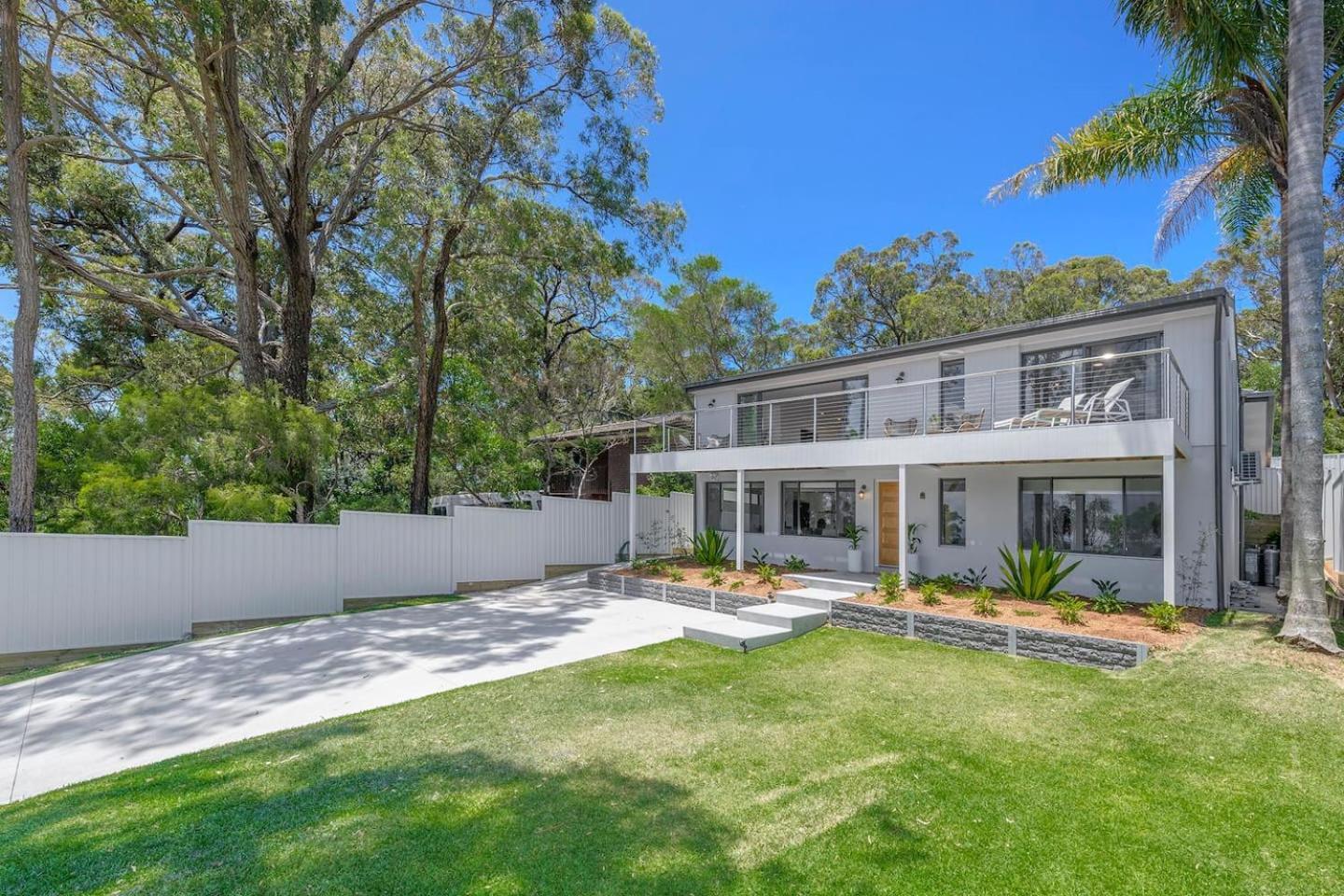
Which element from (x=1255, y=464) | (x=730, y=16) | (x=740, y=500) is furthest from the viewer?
(x=730, y=16)

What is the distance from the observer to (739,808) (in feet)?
12.1

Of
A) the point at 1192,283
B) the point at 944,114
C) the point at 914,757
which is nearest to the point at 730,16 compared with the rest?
the point at 944,114

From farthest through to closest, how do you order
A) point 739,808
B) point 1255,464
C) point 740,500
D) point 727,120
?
point 727,120, point 740,500, point 1255,464, point 739,808

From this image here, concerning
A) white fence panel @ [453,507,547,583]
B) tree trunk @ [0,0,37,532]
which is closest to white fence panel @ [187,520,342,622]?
tree trunk @ [0,0,37,532]

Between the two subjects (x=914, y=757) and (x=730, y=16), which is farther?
(x=730, y=16)

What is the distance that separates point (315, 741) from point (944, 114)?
1922 cm

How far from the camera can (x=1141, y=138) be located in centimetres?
923

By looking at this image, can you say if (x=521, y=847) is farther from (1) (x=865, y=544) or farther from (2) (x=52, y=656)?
(1) (x=865, y=544)

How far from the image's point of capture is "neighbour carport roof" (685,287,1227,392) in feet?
29.7

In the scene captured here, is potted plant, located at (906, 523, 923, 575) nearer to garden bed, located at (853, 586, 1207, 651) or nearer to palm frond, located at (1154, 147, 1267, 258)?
garden bed, located at (853, 586, 1207, 651)

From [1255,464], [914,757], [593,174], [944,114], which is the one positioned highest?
[944,114]

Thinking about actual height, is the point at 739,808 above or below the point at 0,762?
above

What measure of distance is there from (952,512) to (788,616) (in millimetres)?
5104

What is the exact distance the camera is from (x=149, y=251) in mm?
15867
